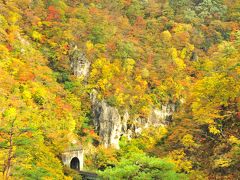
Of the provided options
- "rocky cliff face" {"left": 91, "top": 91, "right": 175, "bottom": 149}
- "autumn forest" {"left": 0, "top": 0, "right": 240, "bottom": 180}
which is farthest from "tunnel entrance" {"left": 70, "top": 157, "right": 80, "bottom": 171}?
"rocky cliff face" {"left": 91, "top": 91, "right": 175, "bottom": 149}

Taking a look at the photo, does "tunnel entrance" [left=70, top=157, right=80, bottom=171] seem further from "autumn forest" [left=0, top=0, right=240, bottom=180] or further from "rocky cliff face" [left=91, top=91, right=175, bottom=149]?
"rocky cliff face" [left=91, top=91, right=175, bottom=149]

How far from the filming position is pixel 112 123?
136 feet

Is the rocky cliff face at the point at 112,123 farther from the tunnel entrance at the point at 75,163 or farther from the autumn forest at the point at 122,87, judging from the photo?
the tunnel entrance at the point at 75,163

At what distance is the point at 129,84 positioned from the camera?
148 feet

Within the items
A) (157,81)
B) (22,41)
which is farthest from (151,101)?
(22,41)

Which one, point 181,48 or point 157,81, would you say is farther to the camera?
point 181,48

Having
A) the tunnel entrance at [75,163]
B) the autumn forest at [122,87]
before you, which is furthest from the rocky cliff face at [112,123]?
the tunnel entrance at [75,163]

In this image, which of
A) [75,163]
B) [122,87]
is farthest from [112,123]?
[75,163]

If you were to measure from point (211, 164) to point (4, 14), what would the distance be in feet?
102

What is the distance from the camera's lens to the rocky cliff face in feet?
135

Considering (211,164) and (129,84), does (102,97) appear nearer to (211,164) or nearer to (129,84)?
(129,84)

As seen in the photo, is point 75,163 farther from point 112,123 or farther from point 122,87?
point 122,87

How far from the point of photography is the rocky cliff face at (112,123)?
1625 inches

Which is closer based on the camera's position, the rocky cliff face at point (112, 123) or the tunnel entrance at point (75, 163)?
the tunnel entrance at point (75, 163)
